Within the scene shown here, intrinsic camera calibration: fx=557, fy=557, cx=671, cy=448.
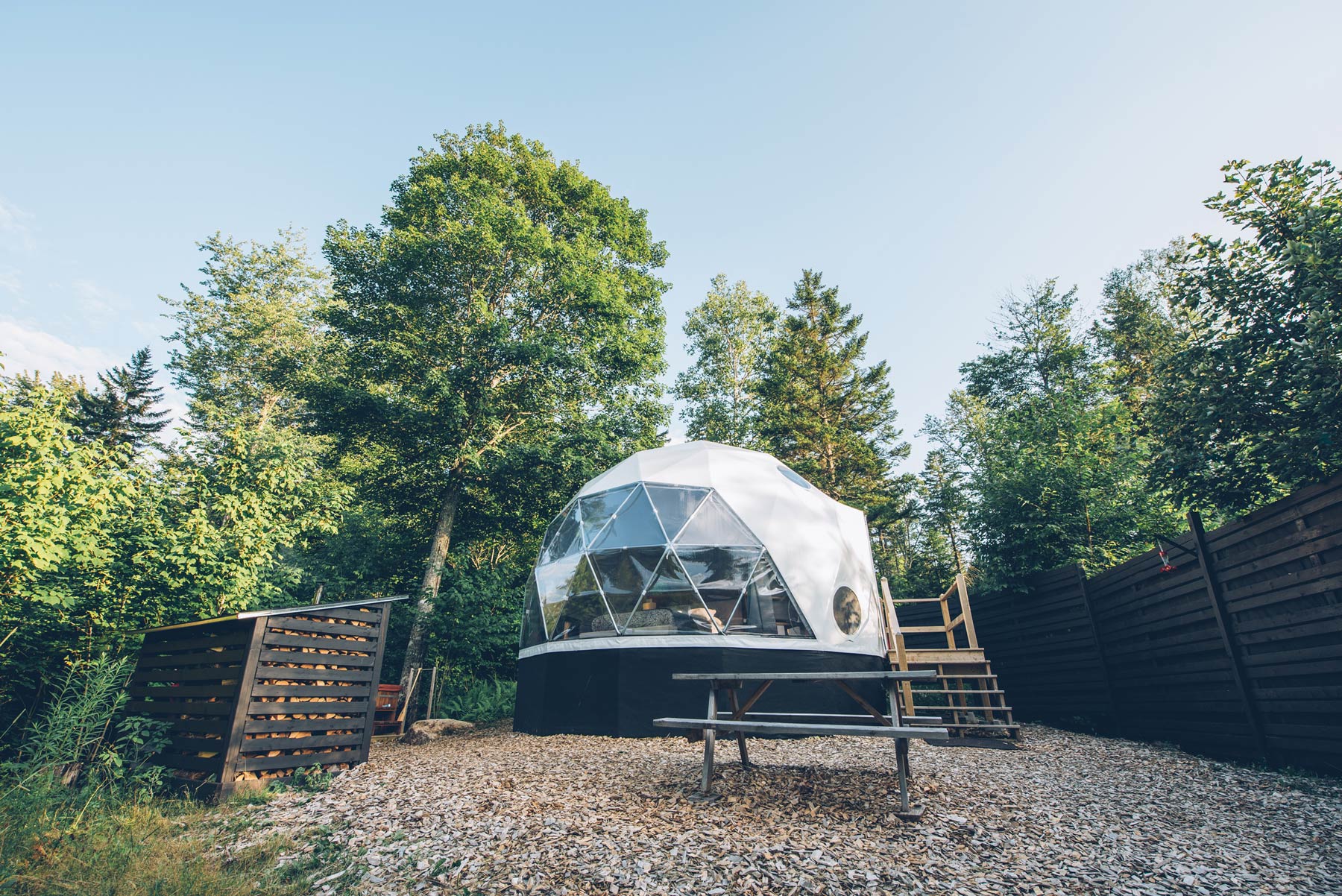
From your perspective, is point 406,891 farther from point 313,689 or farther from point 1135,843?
point 1135,843

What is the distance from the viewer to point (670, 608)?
8.27 meters

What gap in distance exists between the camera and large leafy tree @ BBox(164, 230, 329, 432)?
25.7 meters

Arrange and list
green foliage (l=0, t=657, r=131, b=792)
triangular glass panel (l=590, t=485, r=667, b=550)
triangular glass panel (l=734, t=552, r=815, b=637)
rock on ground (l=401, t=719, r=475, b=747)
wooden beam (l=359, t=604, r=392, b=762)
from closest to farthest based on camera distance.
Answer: green foliage (l=0, t=657, r=131, b=792), wooden beam (l=359, t=604, r=392, b=762), triangular glass panel (l=734, t=552, r=815, b=637), triangular glass panel (l=590, t=485, r=667, b=550), rock on ground (l=401, t=719, r=475, b=747)

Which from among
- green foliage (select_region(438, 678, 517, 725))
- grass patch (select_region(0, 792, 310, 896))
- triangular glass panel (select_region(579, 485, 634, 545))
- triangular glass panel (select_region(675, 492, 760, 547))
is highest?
triangular glass panel (select_region(579, 485, 634, 545))

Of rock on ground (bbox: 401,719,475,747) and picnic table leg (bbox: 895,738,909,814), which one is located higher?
picnic table leg (bbox: 895,738,909,814)

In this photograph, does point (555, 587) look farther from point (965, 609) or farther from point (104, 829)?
point (965, 609)

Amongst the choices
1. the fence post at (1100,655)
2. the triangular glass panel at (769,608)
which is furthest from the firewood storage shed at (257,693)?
the fence post at (1100,655)

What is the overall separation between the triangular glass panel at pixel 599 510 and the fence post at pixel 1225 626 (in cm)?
743

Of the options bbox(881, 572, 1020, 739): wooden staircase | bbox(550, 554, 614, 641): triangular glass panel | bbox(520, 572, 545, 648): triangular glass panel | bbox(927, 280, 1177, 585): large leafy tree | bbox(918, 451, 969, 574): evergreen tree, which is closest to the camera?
bbox(881, 572, 1020, 739): wooden staircase

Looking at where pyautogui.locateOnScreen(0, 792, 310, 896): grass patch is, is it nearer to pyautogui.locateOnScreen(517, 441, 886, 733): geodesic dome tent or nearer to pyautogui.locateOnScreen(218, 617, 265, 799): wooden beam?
pyautogui.locateOnScreen(218, 617, 265, 799): wooden beam

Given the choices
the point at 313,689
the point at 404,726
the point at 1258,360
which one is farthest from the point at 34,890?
the point at 1258,360

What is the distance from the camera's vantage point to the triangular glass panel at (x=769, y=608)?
816cm

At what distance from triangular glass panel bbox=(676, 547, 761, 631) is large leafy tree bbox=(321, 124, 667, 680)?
6.88 meters

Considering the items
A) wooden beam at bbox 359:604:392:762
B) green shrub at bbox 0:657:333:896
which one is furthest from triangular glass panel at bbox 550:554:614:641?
green shrub at bbox 0:657:333:896
